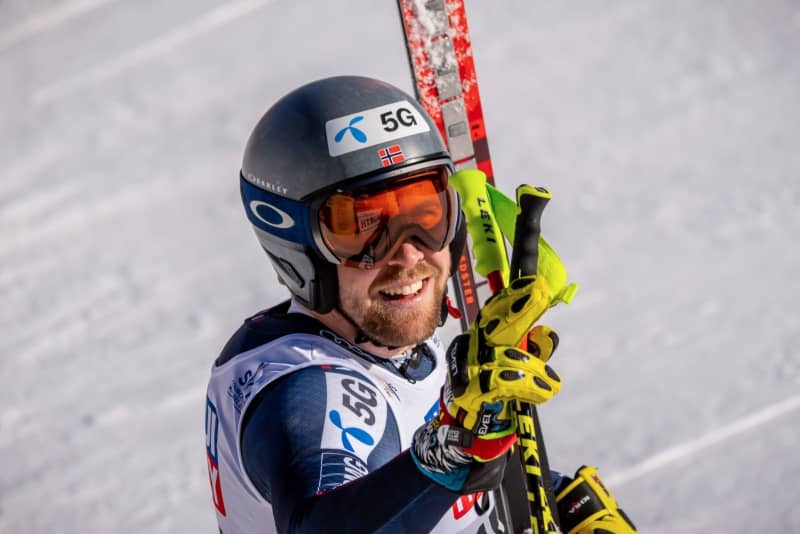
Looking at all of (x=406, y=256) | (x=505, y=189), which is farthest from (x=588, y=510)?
(x=505, y=189)

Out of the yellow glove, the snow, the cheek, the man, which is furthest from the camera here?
the snow

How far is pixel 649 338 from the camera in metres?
5.73

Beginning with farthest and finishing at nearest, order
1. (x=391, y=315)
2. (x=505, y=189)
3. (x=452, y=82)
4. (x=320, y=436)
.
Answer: (x=505, y=189)
(x=452, y=82)
(x=391, y=315)
(x=320, y=436)

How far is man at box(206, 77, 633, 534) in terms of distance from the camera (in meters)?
2.26

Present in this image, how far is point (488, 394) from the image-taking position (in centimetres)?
206

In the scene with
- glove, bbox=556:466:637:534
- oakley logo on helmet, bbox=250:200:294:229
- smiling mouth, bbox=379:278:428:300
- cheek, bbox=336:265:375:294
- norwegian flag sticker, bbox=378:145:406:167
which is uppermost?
norwegian flag sticker, bbox=378:145:406:167

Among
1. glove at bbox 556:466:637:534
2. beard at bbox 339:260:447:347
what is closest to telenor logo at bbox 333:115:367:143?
beard at bbox 339:260:447:347

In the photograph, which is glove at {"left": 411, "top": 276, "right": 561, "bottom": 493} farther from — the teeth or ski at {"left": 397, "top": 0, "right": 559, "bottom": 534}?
ski at {"left": 397, "top": 0, "right": 559, "bottom": 534}

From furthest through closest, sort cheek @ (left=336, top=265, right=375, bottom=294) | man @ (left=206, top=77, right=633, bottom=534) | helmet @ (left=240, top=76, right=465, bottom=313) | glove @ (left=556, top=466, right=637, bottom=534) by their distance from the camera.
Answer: glove @ (left=556, top=466, right=637, bottom=534)
cheek @ (left=336, top=265, right=375, bottom=294)
helmet @ (left=240, top=76, right=465, bottom=313)
man @ (left=206, top=77, right=633, bottom=534)

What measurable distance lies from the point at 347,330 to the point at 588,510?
3.74ft

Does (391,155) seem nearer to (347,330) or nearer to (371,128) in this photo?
(371,128)

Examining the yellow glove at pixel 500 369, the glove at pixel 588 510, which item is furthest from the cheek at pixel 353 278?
the glove at pixel 588 510

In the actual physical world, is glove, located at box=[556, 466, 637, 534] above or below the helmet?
below

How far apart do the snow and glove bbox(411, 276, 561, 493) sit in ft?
10.0
